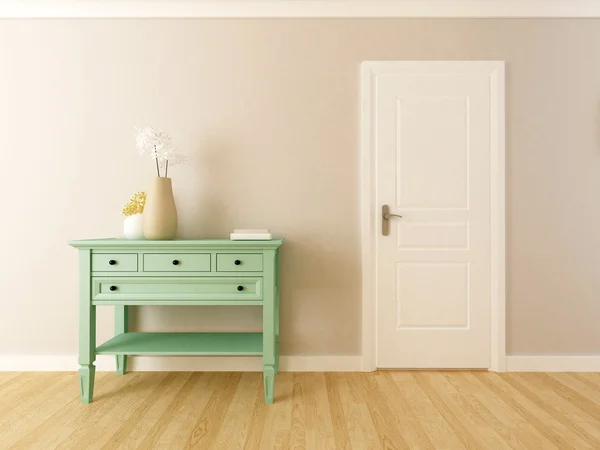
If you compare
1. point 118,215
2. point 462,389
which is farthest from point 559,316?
point 118,215

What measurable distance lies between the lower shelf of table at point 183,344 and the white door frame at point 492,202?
0.79 meters

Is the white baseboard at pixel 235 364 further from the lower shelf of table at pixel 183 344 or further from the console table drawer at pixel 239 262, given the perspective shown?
the console table drawer at pixel 239 262

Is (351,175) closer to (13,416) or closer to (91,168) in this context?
(91,168)

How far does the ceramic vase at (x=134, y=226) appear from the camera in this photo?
2506mm

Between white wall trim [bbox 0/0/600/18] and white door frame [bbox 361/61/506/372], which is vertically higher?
white wall trim [bbox 0/0/600/18]

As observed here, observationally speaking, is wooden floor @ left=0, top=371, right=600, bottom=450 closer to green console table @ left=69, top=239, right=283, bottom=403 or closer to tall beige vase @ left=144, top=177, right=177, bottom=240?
green console table @ left=69, top=239, right=283, bottom=403

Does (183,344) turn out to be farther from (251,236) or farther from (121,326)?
(251,236)

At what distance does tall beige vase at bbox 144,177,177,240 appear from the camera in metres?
2.42

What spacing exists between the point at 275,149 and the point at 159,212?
869 millimetres

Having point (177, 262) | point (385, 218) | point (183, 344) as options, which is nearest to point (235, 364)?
point (183, 344)

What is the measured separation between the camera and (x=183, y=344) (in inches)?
94.6

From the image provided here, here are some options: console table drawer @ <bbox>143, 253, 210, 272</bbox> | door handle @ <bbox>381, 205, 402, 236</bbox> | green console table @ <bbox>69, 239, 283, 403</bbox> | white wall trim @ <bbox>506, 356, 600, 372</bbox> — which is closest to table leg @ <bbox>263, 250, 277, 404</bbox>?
green console table @ <bbox>69, 239, 283, 403</bbox>

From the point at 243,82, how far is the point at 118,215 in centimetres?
123

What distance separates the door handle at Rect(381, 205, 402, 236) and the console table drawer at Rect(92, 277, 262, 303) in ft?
3.21
